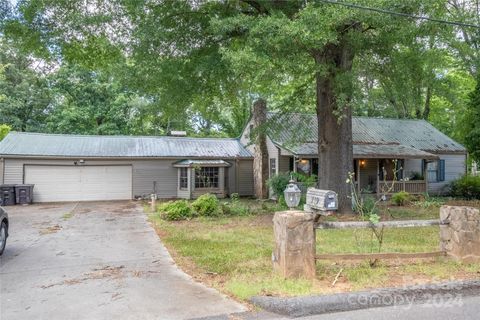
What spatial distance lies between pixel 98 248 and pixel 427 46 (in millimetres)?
10494

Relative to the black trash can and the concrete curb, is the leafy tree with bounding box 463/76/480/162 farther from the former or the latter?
the black trash can

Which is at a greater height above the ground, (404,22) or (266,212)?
(404,22)

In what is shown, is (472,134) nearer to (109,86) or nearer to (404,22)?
(404,22)

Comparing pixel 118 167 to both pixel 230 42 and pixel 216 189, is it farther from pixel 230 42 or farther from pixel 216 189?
pixel 230 42

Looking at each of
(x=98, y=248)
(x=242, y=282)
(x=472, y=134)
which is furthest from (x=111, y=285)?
(x=472, y=134)

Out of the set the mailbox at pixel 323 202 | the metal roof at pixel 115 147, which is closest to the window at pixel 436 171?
the metal roof at pixel 115 147

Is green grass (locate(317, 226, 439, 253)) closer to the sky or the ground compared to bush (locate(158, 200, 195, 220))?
closer to the ground

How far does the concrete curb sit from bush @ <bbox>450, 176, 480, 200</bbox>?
1607cm

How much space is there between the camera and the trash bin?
1667 centimetres

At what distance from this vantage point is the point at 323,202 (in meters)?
5.01

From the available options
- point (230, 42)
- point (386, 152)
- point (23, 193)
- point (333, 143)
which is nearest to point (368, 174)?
point (386, 152)

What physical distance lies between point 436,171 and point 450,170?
0.96 meters

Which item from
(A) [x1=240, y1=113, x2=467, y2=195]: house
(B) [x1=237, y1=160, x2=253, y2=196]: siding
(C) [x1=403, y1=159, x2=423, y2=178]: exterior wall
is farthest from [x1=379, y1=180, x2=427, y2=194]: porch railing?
(B) [x1=237, y1=160, x2=253, y2=196]: siding

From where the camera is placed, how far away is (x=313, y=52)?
35.7 ft
